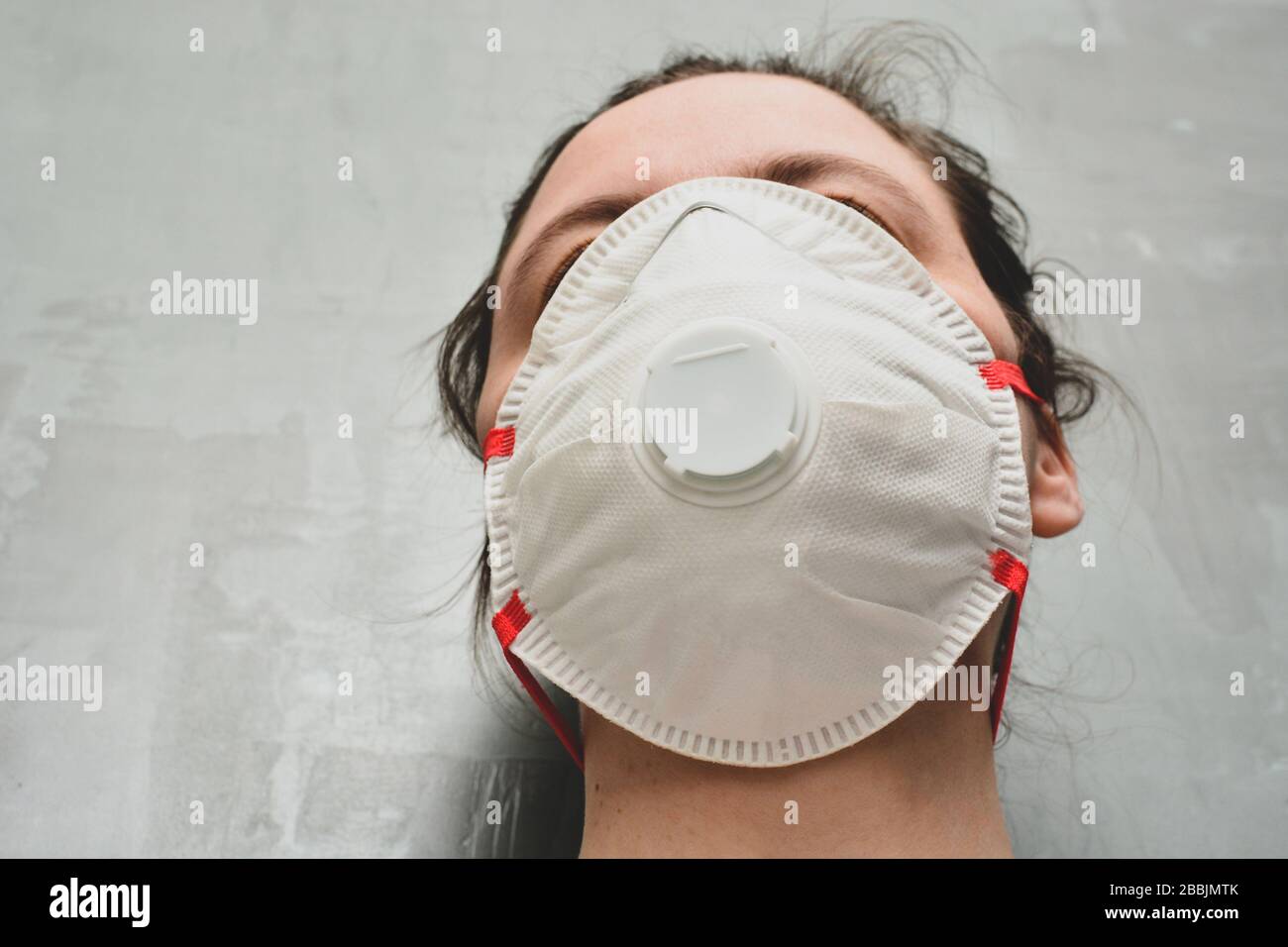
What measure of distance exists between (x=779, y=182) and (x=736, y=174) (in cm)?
3

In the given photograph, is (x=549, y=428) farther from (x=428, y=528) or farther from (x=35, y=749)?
(x=35, y=749)

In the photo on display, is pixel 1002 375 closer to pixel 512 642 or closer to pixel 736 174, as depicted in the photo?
pixel 736 174

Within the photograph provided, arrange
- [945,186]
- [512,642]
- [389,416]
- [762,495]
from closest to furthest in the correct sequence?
[762,495] → [512,642] → [945,186] → [389,416]

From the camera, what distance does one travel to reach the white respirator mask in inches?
27.0

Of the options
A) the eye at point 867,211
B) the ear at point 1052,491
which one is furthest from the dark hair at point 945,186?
the eye at point 867,211

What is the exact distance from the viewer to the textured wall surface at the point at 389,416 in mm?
1032

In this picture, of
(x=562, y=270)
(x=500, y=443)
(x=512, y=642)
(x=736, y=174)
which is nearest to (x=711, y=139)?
(x=736, y=174)

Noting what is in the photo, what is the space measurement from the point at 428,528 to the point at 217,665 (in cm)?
22

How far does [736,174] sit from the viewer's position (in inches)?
33.3

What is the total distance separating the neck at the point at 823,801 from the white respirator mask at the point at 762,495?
28 mm

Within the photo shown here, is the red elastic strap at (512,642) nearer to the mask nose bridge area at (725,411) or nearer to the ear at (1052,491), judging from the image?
the mask nose bridge area at (725,411)


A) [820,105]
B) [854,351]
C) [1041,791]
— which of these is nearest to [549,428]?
[854,351]

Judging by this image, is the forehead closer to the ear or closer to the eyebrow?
the eyebrow

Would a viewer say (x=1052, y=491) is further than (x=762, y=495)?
Yes
